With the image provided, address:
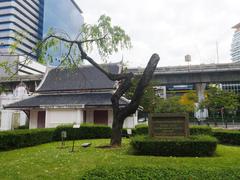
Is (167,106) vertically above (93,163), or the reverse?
(167,106)

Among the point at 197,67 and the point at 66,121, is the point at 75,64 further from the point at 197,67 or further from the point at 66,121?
the point at 197,67

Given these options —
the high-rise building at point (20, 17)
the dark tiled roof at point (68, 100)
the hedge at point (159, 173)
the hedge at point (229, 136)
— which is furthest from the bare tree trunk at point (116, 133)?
the high-rise building at point (20, 17)

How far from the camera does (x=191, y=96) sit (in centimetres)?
4450

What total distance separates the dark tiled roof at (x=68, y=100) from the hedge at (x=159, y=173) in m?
15.7

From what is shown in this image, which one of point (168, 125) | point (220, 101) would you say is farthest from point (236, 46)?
point (168, 125)

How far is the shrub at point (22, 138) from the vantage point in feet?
41.7

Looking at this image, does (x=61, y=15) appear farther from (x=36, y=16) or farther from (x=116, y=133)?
(x=116, y=133)

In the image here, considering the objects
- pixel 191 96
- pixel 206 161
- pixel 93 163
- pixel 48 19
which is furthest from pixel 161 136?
pixel 48 19

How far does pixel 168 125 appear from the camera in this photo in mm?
9805

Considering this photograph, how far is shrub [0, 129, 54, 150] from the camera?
12.7 metres

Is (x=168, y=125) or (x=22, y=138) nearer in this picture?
(x=168, y=125)

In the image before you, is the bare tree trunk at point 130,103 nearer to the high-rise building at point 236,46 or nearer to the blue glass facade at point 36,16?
the blue glass facade at point 36,16

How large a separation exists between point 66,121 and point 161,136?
15.6 meters

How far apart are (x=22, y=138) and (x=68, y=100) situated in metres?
10.5
